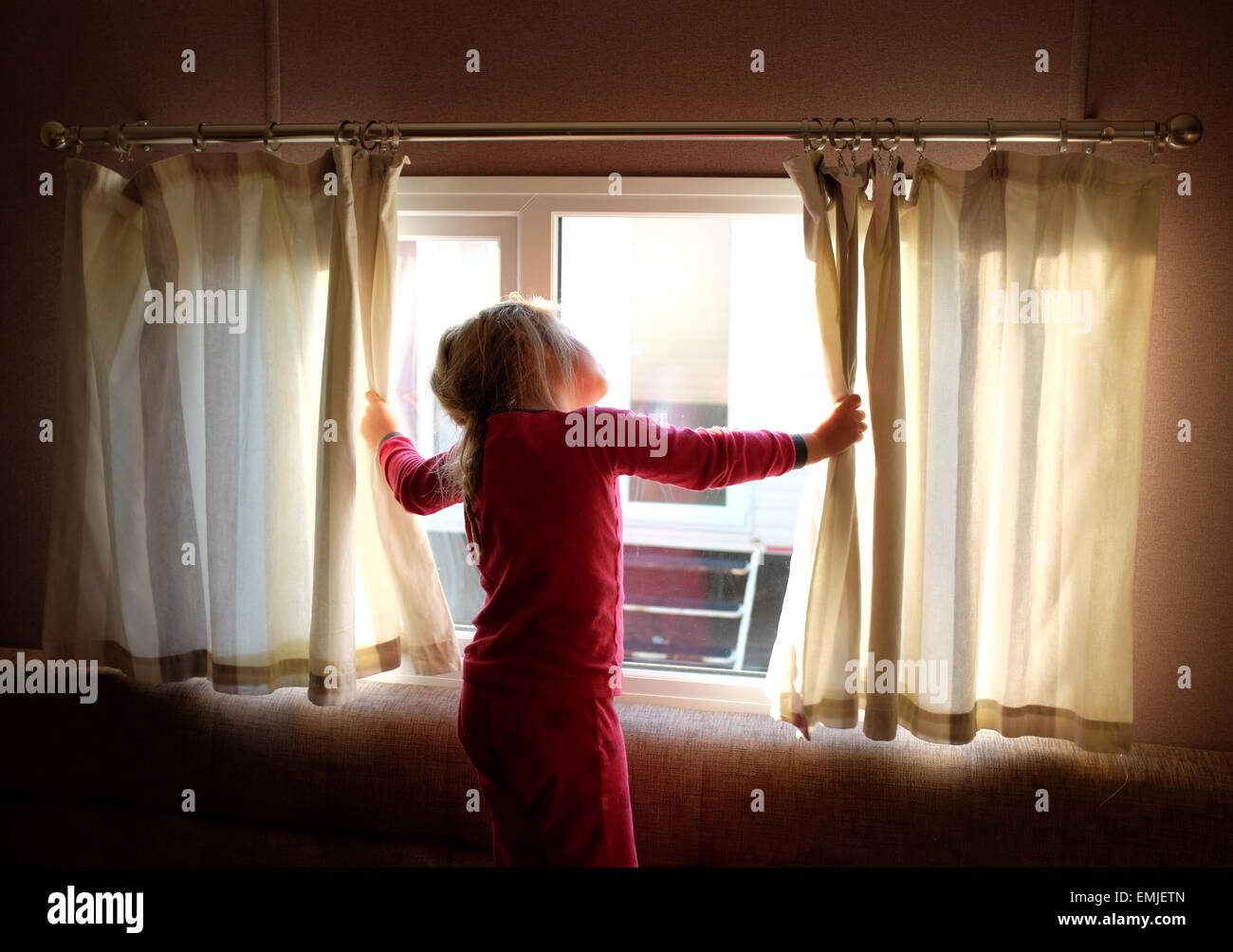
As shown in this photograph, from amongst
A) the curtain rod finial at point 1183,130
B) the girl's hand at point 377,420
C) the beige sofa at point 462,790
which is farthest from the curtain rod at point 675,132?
the beige sofa at point 462,790

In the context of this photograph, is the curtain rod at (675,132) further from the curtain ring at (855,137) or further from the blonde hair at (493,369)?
the blonde hair at (493,369)

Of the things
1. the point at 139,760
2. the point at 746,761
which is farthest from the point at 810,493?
the point at 139,760

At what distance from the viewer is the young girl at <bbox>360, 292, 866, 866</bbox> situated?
48.5 inches

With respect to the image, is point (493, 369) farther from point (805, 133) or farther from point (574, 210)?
point (805, 133)

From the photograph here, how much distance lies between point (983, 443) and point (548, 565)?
30.7 inches

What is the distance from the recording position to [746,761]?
149 cm

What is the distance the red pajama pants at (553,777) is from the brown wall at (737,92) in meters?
1.01

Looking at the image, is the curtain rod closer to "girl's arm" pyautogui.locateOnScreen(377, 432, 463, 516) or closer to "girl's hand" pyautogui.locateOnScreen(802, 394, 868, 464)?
"girl's hand" pyautogui.locateOnScreen(802, 394, 868, 464)

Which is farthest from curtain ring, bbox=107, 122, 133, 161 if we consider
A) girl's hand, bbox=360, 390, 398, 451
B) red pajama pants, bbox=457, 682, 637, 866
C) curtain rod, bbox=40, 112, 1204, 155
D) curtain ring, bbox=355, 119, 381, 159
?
red pajama pants, bbox=457, 682, 637, 866

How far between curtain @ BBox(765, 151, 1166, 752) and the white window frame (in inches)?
8.9

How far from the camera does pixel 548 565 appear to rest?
1.24 meters

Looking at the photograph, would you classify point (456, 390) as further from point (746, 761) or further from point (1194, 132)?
point (1194, 132)

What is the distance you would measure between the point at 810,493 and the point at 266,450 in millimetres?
A: 1022
